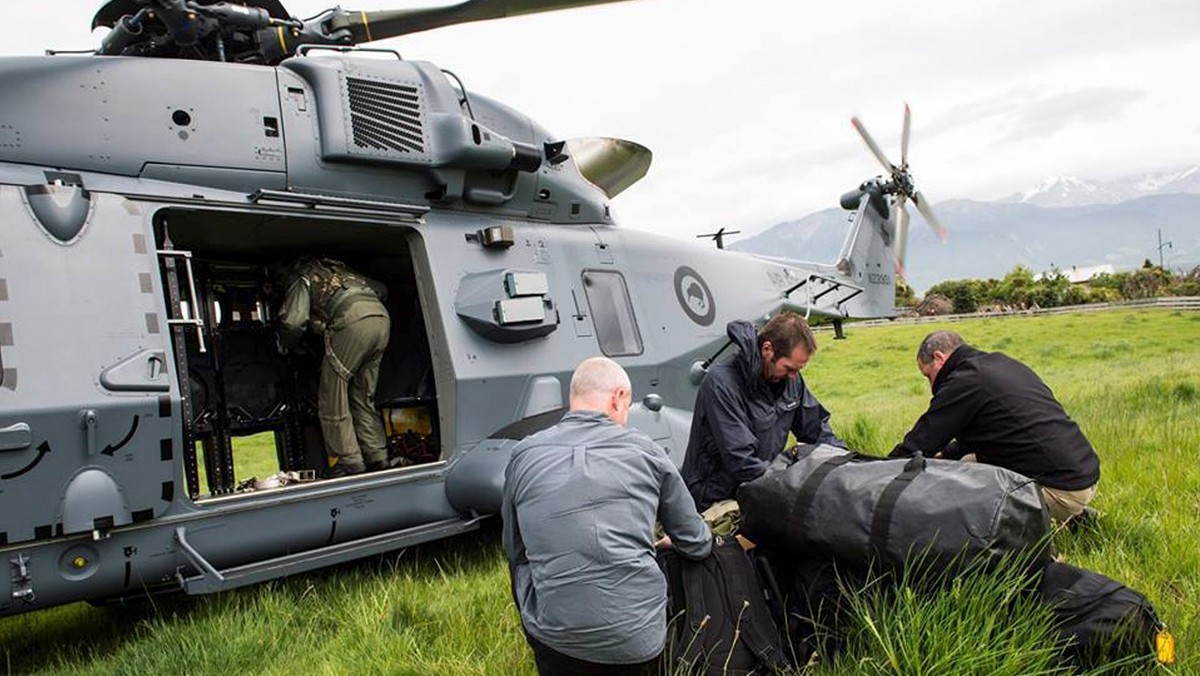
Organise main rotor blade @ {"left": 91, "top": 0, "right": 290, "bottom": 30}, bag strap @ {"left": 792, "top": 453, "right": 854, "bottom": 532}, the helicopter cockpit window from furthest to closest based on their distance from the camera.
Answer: the helicopter cockpit window
main rotor blade @ {"left": 91, "top": 0, "right": 290, "bottom": 30}
bag strap @ {"left": 792, "top": 453, "right": 854, "bottom": 532}

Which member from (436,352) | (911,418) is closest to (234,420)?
(436,352)

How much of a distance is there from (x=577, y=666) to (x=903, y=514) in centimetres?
118

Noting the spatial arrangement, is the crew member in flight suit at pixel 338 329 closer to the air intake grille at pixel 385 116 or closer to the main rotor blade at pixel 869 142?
the air intake grille at pixel 385 116

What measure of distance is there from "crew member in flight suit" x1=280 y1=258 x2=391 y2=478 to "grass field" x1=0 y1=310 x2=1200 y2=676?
0.81 m

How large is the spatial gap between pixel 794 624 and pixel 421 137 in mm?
3668

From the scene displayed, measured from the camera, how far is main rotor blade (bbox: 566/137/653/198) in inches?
286

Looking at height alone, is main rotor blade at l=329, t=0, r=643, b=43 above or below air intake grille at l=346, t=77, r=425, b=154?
above

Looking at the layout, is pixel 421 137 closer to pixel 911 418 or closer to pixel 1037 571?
pixel 1037 571

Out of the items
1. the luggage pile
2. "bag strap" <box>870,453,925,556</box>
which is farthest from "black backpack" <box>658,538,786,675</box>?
"bag strap" <box>870,453,925,556</box>

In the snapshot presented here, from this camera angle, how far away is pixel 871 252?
36.3 ft

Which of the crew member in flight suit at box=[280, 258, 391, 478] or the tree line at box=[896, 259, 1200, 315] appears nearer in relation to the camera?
the crew member in flight suit at box=[280, 258, 391, 478]

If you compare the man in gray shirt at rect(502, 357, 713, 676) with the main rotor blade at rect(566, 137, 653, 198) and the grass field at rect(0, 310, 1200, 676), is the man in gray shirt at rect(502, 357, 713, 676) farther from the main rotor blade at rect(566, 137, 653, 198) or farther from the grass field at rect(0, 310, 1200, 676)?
the main rotor blade at rect(566, 137, 653, 198)

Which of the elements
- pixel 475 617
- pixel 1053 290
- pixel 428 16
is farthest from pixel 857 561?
pixel 1053 290

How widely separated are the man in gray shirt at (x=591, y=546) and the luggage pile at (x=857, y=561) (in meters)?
0.41
